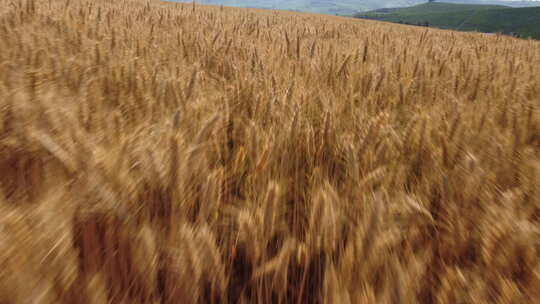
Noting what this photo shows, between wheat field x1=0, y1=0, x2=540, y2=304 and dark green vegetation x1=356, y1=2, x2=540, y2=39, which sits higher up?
dark green vegetation x1=356, y1=2, x2=540, y2=39

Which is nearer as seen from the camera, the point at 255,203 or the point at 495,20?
the point at 255,203

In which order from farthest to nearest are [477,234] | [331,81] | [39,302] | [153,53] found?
[153,53], [331,81], [477,234], [39,302]

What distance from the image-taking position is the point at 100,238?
49 centimetres

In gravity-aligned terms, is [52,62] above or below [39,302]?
above

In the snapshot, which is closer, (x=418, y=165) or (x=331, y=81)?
(x=418, y=165)

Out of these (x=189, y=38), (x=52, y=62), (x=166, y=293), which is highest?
(x=189, y=38)

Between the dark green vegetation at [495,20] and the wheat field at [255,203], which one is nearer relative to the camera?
the wheat field at [255,203]

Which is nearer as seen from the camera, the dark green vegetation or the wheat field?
the wheat field

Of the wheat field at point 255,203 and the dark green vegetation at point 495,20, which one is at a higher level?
the dark green vegetation at point 495,20

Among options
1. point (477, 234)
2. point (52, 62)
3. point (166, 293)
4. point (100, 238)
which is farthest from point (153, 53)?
point (477, 234)

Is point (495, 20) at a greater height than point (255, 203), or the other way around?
point (495, 20)

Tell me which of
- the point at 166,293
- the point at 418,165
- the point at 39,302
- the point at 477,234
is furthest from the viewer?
the point at 418,165

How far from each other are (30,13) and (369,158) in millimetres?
2637

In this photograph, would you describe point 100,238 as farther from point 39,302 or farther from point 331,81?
point 331,81
